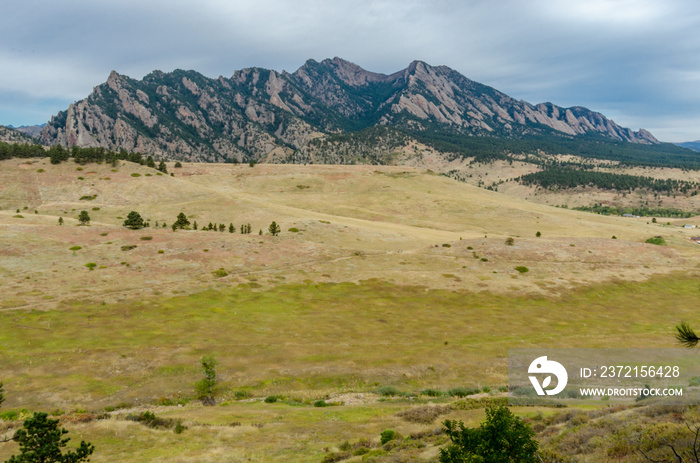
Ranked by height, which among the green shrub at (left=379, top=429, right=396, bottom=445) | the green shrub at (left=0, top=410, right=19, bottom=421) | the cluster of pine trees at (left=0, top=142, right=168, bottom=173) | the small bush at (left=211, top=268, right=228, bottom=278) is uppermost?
the cluster of pine trees at (left=0, top=142, right=168, bottom=173)

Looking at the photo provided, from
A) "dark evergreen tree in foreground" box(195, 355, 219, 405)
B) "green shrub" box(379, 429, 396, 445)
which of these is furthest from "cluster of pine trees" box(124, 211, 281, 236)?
"green shrub" box(379, 429, 396, 445)

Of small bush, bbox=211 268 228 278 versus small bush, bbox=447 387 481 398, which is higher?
small bush, bbox=211 268 228 278

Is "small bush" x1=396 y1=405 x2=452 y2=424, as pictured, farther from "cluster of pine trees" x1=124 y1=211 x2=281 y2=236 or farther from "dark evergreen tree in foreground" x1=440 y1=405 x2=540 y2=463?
"cluster of pine trees" x1=124 y1=211 x2=281 y2=236

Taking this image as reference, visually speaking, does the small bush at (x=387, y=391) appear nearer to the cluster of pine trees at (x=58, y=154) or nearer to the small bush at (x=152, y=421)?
the small bush at (x=152, y=421)

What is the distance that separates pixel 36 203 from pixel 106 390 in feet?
347

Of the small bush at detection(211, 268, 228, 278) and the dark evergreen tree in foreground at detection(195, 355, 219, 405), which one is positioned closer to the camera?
the dark evergreen tree in foreground at detection(195, 355, 219, 405)

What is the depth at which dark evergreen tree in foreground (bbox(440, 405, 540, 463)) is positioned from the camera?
11203 millimetres

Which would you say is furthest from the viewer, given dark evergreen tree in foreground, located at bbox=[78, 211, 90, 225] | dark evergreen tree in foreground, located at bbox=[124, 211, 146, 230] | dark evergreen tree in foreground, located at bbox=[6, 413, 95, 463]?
dark evergreen tree in foreground, located at bbox=[78, 211, 90, 225]

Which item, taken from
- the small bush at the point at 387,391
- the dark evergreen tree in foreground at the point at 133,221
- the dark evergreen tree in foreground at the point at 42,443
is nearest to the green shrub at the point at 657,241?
the small bush at the point at 387,391

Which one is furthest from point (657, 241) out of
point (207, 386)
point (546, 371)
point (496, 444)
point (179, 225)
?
point (179, 225)

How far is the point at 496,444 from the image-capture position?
1162 centimetres

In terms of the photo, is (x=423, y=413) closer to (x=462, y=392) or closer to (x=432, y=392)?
(x=432, y=392)

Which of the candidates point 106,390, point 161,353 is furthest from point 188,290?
point 106,390

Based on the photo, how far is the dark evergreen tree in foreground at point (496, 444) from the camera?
11.2m
